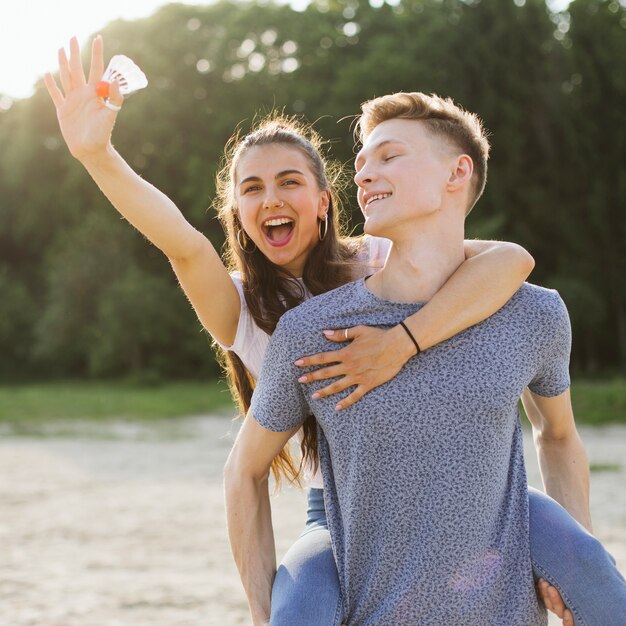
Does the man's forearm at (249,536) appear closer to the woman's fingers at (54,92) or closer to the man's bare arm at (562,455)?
the man's bare arm at (562,455)

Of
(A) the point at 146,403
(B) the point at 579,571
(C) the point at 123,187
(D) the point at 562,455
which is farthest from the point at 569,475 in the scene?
(A) the point at 146,403

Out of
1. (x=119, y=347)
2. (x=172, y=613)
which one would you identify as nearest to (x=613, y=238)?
(x=119, y=347)

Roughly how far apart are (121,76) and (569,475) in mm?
1543

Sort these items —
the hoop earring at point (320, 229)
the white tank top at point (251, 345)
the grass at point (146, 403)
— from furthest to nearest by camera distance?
the grass at point (146, 403)
the hoop earring at point (320, 229)
the white tank top at point (251, 345)

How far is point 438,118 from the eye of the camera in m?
2.55

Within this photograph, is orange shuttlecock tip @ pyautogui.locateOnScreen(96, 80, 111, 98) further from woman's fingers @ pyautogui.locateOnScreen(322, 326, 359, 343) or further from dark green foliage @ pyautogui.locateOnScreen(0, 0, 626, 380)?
dark green foliage @ pyautogui.locateOnScreen(0, 0, 626, 380)

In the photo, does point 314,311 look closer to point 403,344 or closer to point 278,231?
point 403,344

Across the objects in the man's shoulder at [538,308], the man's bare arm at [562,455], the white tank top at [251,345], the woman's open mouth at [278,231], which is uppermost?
the woman's open mouth at [278,231]

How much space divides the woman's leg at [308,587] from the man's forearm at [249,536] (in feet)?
0.33

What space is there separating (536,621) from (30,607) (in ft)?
15.9

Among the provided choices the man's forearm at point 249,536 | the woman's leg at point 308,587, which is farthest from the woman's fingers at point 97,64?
the woman's leg at point 308,587

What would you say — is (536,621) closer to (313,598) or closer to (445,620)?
(445,620)

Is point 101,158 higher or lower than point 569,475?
higher

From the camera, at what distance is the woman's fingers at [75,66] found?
8.11 feet
